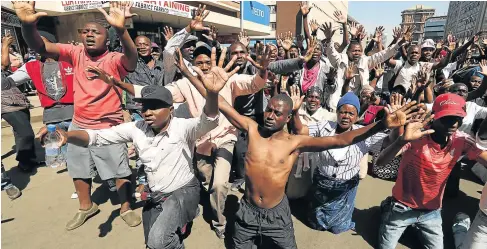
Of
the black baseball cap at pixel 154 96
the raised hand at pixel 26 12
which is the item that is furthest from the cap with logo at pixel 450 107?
the raised hand at pixel 26 12

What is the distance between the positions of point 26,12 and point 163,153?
1.79 metres

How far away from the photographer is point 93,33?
2.79 m

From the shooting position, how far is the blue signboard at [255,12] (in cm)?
3406

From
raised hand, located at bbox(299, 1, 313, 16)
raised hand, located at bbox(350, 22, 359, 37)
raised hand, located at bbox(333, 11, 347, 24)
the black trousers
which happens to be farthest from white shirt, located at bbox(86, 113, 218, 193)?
raised hand, located at bbox(350, 22, 359, 37)

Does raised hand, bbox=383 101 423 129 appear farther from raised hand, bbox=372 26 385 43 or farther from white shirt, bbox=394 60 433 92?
raised hand, bbox=372 26 385 43

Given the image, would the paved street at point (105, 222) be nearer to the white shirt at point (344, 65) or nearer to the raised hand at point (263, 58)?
the white shirt at point (344, 65)

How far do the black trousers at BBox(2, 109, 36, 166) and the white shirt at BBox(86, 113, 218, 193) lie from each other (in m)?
3.19

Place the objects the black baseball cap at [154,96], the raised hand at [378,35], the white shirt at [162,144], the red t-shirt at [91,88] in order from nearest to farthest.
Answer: the black baseball cap at [154,96]
the white shirt at [162,144]
the red t-shirt at [91,88]
the raised hand at [378,35]

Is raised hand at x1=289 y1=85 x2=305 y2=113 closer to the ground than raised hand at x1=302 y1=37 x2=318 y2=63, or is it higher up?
closer to the ground

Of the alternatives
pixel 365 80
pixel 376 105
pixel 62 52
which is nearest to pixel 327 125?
pixel 376 105

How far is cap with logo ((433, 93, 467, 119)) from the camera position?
7.75 ft

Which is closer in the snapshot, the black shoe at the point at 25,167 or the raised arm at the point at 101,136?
the raised arm at the point at 101,136

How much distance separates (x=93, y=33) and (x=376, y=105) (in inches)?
177

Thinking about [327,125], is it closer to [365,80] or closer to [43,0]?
[365,80]
